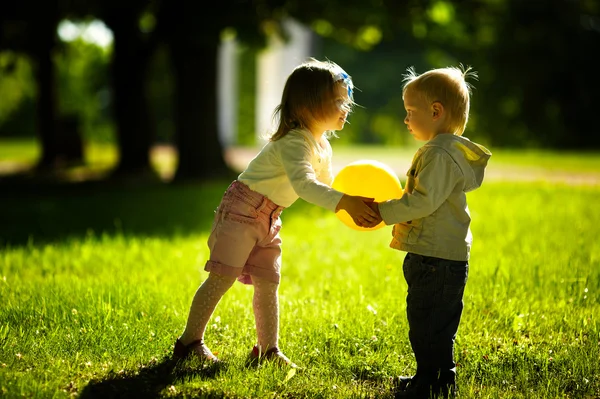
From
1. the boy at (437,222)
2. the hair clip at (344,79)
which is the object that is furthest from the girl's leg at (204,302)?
the hair clip at (344,79)

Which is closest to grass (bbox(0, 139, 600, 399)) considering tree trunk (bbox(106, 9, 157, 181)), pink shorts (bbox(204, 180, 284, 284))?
pink shorts (bbox(204, 180, 284, 284))

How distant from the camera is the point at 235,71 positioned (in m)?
35.7

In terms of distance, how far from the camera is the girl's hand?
3980 mm

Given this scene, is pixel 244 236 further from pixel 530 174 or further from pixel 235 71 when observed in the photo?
pixel 235 71

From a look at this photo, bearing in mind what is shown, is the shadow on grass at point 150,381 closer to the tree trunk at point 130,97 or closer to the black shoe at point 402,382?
the black shoe at point 402,382

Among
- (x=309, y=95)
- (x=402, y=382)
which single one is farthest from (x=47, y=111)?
(x=402, y=382)

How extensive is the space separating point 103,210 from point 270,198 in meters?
7.95

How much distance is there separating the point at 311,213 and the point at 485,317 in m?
6.30

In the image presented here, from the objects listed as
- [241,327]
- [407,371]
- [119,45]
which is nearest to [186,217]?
[241,327]

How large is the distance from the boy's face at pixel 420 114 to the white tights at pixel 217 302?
1.23 m

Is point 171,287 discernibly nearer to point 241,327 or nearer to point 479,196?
point 241,327

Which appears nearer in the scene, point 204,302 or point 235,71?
point 204,302

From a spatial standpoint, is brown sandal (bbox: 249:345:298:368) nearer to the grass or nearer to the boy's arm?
the grass

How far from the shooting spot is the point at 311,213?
1139cm
